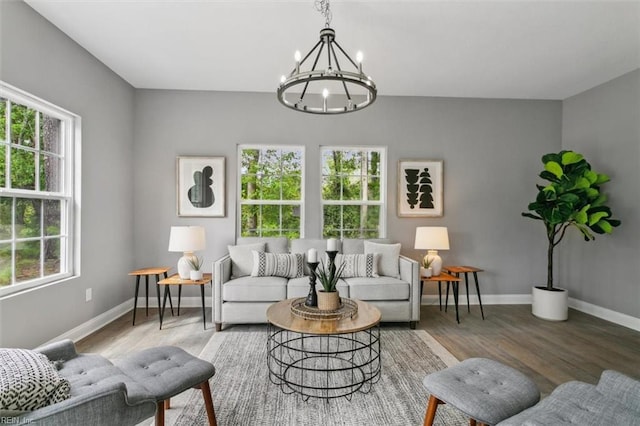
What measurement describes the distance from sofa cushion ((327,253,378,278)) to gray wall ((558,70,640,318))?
9.27 feet

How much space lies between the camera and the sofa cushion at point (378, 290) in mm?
3365

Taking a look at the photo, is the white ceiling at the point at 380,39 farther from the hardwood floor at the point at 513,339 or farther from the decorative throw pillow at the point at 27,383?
the hardwood floor at the point at 513,339

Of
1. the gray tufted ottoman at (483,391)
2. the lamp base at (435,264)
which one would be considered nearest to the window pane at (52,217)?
the gray tufted ottoman at (483,391)

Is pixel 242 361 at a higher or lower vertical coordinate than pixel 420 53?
lower

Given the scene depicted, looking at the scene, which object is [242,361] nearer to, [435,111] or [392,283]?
[392,283]

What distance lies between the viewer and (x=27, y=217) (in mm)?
2609

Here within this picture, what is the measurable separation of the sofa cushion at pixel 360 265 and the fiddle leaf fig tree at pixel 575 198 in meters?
2.08

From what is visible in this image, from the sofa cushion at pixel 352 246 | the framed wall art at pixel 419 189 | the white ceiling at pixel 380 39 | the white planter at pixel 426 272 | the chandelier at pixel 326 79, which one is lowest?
the white planter at pixel 426 272

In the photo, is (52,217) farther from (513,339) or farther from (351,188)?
(513,339)

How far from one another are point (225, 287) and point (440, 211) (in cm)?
298

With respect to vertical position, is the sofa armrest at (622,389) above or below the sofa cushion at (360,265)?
below

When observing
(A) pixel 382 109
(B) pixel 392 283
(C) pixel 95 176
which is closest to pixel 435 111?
(A) pixel 382 109

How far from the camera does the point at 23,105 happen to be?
2557mm

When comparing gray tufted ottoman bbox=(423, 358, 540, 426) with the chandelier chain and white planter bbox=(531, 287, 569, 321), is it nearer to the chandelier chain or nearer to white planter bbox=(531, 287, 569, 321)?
the chandelier chain
